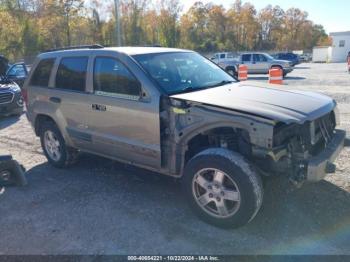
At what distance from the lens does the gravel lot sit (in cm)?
336

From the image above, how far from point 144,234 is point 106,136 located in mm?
1570

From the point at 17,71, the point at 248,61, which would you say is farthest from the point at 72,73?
the point at 248,61

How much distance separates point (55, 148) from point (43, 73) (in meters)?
1.22

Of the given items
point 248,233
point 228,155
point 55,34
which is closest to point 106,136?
point 228,155

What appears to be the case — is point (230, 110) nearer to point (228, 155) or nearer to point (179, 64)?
point (228, 155)

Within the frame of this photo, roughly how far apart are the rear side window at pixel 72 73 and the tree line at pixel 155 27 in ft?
134

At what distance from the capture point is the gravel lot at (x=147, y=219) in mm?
3363

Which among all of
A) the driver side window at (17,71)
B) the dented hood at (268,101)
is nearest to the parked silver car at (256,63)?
the driver side window at (17,71)

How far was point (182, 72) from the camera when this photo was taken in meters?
4.53

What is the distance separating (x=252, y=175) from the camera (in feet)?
11.0

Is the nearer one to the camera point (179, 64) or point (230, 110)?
point (230, 110)

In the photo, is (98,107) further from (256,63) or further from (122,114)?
(256,63)

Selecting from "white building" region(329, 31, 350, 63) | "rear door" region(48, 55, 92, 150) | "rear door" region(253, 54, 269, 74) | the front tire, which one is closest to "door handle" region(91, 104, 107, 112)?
"rear door" region(48, 55, 92, 150)

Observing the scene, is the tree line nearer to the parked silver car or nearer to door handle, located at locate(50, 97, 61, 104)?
the parked silver car
